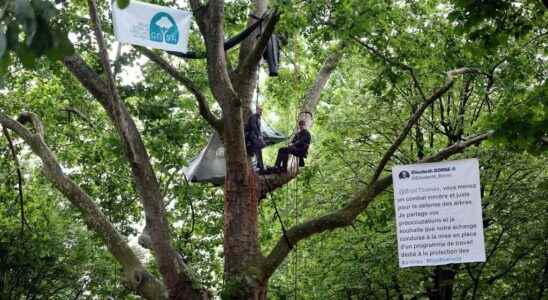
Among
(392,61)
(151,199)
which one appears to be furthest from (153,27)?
(392,61)

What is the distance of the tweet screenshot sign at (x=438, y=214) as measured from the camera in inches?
342

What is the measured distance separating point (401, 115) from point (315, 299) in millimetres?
4351

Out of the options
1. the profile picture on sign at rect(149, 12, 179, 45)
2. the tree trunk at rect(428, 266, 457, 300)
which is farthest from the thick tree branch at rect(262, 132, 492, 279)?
the tree trunk at rect(428, 266, 457, 300)

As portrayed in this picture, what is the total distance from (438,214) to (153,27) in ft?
12.7

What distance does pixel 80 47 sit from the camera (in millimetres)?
12102

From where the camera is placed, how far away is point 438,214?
8.77 m

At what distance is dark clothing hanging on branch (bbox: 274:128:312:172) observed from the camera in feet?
38.0

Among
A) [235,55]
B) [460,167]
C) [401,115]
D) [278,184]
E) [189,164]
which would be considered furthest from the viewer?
[401,115]

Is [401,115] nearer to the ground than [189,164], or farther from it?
farther from it

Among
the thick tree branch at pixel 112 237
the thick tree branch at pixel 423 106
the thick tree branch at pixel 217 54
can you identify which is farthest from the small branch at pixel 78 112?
the thick tree branch at pixel 423 106

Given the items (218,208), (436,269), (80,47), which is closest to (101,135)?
(80,47)

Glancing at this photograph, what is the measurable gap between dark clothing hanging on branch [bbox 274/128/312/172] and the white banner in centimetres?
264

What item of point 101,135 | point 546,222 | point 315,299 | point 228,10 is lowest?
point 315,299

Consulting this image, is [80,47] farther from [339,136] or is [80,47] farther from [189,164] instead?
[339,136]
